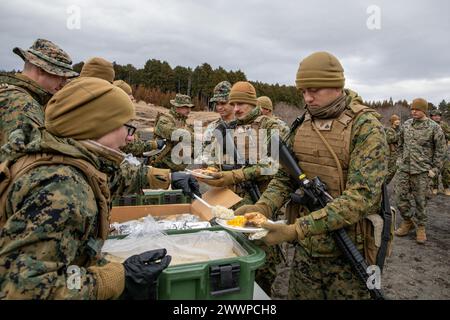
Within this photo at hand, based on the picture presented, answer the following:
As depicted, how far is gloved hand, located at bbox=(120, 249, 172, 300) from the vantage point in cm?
150

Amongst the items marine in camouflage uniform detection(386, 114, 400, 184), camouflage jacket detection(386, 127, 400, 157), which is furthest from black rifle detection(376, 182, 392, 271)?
camouflage jacket detection(386, 127, 400, 157)

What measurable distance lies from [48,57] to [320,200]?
10.0 feet

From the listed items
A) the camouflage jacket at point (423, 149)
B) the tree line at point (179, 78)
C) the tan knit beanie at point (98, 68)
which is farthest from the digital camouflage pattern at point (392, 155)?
the tree line at point (179, 78)

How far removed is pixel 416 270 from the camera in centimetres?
479

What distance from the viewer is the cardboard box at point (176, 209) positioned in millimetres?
2992

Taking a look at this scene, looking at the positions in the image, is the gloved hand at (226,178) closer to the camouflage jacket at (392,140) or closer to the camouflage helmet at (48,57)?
the camouflage helmet at (48,57)

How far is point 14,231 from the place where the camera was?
1.19 meters

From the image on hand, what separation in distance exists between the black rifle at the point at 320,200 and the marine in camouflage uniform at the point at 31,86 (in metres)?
2.25

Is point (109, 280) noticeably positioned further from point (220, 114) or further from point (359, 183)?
point (220, 114)

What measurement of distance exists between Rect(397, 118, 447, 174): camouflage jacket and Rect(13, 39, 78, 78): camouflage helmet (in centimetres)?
623

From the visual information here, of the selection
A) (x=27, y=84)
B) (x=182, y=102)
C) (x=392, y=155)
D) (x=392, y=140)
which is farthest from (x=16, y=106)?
(x=392, y=155)

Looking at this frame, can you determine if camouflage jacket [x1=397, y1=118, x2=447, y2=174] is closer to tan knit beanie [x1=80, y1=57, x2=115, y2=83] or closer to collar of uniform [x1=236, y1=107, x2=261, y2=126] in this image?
collar of uniform [x1=236, y1=107, x2=261, y2=126]

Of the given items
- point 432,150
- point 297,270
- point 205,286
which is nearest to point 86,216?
point 205,286
